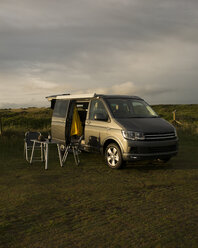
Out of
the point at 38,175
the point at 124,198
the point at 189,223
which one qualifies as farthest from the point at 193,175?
the point at 38,175

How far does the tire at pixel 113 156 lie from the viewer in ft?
24.3

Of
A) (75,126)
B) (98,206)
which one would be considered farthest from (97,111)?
(98,206)

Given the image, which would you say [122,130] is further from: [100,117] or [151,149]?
[100,117]

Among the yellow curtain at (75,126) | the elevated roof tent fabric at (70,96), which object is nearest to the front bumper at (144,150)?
the elevated roof tent fabric at (70,96)

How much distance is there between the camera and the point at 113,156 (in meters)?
7.65

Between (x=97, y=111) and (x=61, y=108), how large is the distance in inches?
82.1

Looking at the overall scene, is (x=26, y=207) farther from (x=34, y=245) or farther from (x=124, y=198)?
(x=124, y=198)

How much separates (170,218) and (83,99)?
5.62 m

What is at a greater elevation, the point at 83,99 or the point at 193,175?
the point at 83,99

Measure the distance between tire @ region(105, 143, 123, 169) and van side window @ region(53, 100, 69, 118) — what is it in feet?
8.76

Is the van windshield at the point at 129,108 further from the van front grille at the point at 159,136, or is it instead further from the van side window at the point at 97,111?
the van front grille at the point at 159,136

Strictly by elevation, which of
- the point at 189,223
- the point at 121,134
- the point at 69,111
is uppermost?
the point at 69,111

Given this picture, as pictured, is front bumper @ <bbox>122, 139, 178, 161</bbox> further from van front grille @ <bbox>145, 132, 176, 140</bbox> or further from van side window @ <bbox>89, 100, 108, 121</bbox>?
van side window @ <bbox>89, 100, 108, 121</bbox>

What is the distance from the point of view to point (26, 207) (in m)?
4.73
